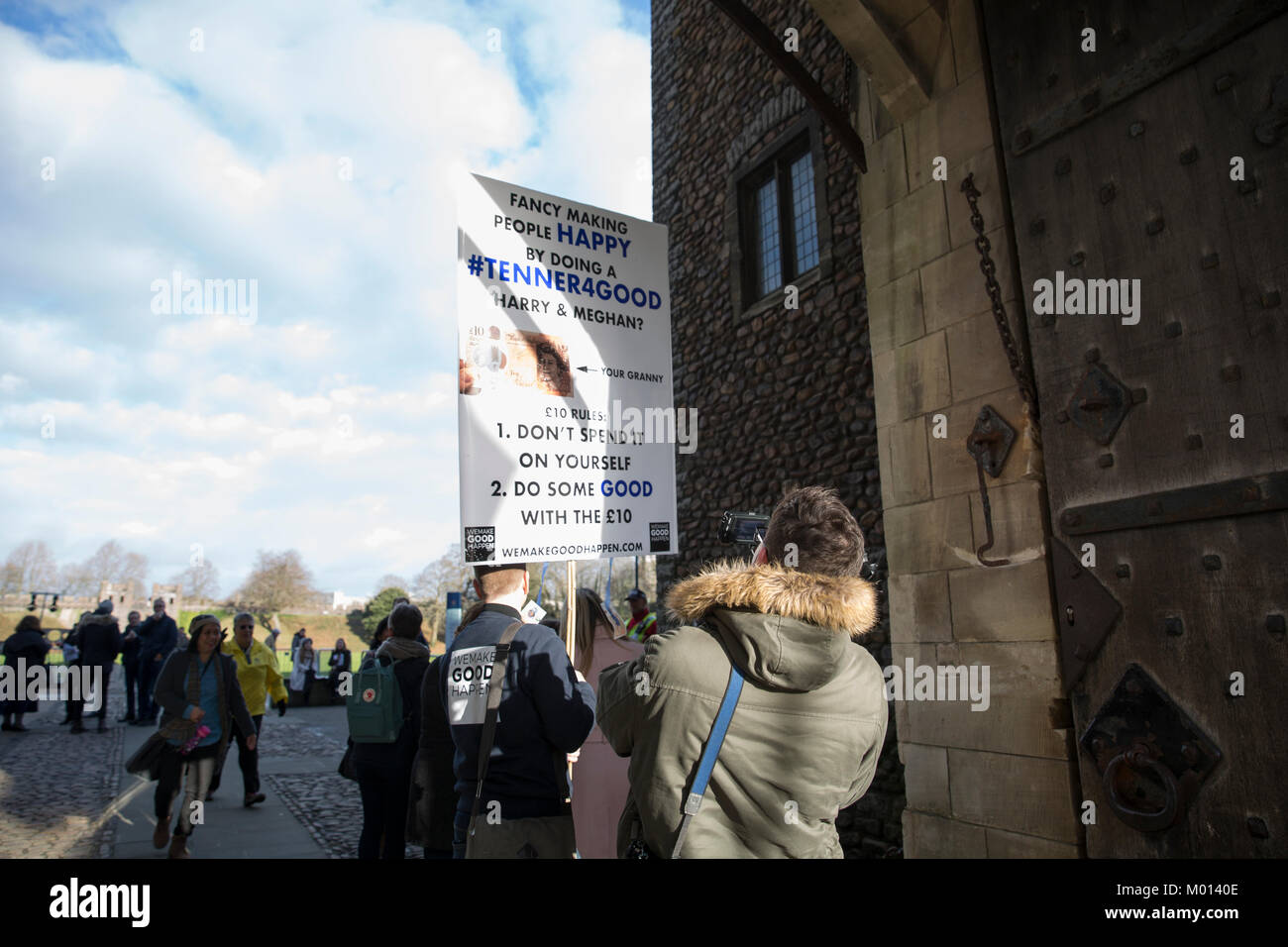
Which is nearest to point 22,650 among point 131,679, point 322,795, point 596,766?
point 131,679

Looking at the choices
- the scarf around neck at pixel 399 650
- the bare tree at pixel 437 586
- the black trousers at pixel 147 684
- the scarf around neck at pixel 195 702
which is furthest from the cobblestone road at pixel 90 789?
the bare tree at pixel 437 586

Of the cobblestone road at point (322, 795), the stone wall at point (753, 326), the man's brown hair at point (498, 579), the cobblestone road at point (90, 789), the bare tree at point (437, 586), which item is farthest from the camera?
the bare tree at point (437, 586)

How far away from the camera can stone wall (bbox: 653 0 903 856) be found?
698 cm

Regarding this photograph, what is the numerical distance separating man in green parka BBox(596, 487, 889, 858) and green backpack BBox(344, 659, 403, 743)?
9.65 ft

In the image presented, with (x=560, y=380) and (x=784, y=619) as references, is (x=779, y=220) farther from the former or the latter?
(x=784, y=619)

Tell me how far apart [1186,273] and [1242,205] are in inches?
9.2

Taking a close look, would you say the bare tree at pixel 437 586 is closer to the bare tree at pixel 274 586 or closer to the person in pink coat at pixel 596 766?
the bare tree at pixel 274 586

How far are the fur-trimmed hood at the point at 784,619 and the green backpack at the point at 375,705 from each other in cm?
315

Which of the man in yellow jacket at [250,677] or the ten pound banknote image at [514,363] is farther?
the man in yellow jacket at [250,677]

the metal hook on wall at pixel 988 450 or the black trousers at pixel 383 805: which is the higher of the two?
the metal hook on wall at pixel 988 450

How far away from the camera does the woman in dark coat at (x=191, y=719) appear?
5.47 meters

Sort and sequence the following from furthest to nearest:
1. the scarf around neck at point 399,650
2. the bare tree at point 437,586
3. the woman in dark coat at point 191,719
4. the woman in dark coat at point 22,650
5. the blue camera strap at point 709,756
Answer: the bare tree at point 437,586 → the woman in dark coat at point 22,650 → the woman in dark coat at point 191,719 → the scarf around neck at point 399,650 → the blue camera strap at point 709,756

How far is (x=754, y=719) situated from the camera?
74.0 inches

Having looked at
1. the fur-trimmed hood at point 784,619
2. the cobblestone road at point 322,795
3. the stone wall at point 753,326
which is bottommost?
the cobblestone road at point 322,795
